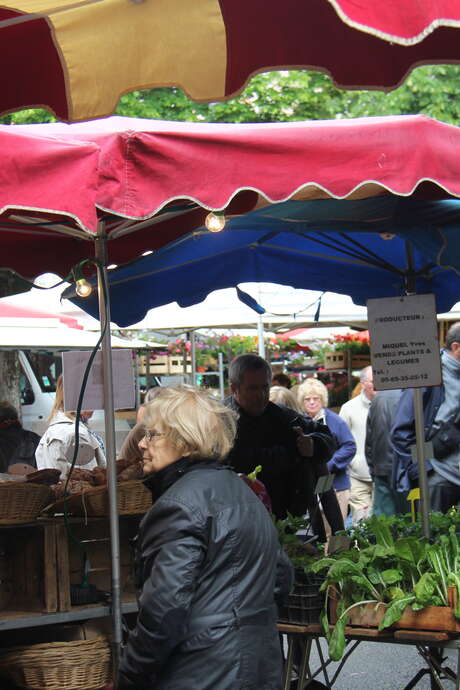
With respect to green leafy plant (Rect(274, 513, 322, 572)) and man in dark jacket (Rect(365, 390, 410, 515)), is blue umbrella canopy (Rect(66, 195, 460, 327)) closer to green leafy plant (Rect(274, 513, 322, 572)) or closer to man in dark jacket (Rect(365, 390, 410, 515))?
green leafy plant (Rect(274, 513, 322, 572))

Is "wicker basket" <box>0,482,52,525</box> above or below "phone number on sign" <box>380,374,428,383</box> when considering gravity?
below

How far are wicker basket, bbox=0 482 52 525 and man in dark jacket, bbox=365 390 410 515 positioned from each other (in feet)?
17.7

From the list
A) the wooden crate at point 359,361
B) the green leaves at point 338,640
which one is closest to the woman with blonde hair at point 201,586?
the green leaves at point 338,640

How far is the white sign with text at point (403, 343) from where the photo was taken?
5.13 meters

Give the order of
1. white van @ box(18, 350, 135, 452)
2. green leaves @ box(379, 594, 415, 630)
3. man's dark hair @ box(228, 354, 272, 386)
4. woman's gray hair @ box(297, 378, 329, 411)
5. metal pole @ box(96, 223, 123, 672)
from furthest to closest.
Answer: white van @ box(18, 350, 135, 452), woman's gray hair @ box(297, 378, 329, 411), man's dark hair @ box(228, 354, 272, 386), metal pole @ box(96, 223, 123, 672), green leaves @ box(379, 594, 415, 630)

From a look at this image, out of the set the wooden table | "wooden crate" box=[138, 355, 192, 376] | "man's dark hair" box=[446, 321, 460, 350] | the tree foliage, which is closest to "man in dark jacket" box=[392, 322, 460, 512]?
"man's dark hair" box=[446, 321, 460, 350]

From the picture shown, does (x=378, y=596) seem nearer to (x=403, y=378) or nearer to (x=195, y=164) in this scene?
(x=403, y=378)

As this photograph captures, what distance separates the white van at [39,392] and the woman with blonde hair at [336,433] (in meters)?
6.66

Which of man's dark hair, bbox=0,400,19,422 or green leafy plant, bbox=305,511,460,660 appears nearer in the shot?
green leafy plant, bbox=305,511,460,660

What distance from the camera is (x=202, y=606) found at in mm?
3123

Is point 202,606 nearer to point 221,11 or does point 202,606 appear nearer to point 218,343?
A: point 221,11

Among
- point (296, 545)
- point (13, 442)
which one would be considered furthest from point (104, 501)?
point (13, 442)

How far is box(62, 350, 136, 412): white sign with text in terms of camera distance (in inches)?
179

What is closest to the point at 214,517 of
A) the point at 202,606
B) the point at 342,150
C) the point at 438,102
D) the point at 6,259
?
the point at 202,606
